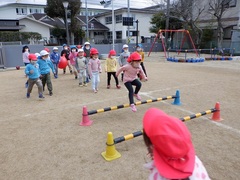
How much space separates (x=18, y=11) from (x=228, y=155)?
52271 mm

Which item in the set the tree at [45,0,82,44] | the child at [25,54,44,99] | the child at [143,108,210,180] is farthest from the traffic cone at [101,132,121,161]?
the tree at [45,0,82,44]

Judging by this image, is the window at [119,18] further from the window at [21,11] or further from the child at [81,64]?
the child at [81,64]

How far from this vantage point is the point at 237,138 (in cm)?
401

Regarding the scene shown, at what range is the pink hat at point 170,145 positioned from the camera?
124cm

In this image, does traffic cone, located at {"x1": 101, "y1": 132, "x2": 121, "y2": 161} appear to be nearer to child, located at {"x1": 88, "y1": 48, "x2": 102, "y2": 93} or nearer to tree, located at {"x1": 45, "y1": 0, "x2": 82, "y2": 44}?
child, located at {"x1": 88, "y1": 48, "x2": 102, "y2": 93}

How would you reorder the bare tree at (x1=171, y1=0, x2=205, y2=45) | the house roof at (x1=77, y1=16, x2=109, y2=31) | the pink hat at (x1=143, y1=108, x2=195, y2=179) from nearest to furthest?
1. the pink hat at (x1=143, y1=108, x2=195, y2=179)
2. the bare tree at (x1=171, y1=0, x2=205, y2=45)
3. the house roof at (x1=77, y1=16, x2=109, y2=31)

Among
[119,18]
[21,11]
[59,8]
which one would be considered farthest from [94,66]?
[21,11]

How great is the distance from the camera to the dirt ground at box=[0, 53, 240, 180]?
3.10 metres

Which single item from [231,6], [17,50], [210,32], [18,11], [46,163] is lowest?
[46,163]

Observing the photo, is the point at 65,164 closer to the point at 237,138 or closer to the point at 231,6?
the point at 237,138

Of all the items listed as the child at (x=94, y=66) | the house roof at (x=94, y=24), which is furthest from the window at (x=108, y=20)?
the child at (x=94, y=66)

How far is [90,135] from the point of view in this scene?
4.25 meters

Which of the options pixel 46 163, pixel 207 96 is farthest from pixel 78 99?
pixel 207 96

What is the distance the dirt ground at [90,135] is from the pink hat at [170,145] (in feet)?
5.80
